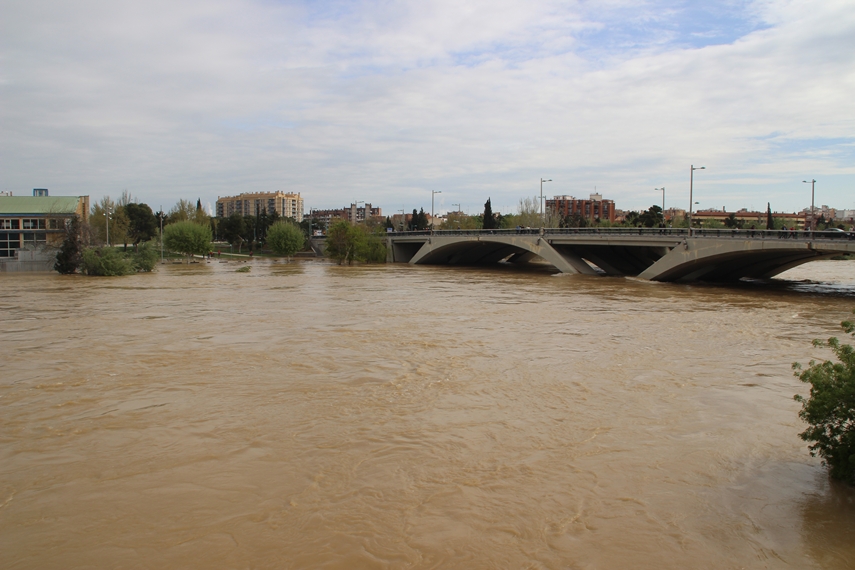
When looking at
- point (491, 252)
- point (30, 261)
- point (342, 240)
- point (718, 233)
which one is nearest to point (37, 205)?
point (30, 261)

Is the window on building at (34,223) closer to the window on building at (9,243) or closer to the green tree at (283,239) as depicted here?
the window on building at (9,243)

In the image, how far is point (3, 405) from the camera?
10766 mm

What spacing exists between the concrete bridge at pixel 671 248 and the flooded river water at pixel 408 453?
58.9ft

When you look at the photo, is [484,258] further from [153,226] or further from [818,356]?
[818,356]

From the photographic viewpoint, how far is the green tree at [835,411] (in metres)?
6.70

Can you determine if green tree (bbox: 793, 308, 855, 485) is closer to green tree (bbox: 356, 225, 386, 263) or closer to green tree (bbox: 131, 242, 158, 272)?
green tree (bbox: 131, 242, 158, 272)

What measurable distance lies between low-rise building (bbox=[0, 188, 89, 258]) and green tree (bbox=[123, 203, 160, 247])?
21653mm

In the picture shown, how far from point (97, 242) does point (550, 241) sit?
3547cm

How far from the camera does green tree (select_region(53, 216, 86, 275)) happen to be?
151 ft

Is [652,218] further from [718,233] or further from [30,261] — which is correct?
[30,261]

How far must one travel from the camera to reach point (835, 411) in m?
6.85

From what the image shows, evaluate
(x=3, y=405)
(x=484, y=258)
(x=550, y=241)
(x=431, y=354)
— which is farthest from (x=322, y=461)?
(x=484, y=258)

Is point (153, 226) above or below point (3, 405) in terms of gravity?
above

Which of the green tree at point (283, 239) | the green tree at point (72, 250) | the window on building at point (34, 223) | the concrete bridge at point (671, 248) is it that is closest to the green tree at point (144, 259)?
the green tree at point (72, 250)
